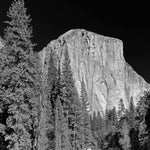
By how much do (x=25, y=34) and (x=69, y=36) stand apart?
167182 mm

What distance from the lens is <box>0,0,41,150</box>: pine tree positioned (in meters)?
17.0

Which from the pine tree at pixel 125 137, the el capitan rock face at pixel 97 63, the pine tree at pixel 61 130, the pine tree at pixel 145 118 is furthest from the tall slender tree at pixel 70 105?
the el capitan rock face at pixel 97 63

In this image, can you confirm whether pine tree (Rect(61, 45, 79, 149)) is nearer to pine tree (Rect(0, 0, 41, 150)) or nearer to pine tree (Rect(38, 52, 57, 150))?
pine tree (Rect(38, 52, 57, 150))

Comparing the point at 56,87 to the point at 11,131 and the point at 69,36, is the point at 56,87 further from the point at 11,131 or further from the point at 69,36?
the point at 69,36

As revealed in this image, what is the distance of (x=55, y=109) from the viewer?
3875 centimetres

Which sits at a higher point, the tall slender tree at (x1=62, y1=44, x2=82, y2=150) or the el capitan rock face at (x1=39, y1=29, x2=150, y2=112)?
the el capitan rock face at (x1=39, y1=29, x2=150, y2=112)

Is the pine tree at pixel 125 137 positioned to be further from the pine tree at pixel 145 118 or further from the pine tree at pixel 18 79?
the pine tree at pixel 18 79

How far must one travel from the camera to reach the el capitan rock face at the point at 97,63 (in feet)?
572

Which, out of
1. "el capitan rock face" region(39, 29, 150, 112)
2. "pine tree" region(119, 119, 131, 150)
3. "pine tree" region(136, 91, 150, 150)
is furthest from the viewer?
"el capitan rock face" region(39, 29, 150, 112)

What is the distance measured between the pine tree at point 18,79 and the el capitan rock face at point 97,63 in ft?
492

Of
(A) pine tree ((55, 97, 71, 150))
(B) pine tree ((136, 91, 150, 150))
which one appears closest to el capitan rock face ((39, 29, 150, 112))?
(A) pine tree ((55, 97, 71, 150))

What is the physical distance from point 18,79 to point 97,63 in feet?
549

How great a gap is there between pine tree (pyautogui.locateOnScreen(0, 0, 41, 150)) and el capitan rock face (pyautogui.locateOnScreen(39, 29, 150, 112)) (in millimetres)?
149916

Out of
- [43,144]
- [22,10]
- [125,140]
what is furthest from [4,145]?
[125,140]
